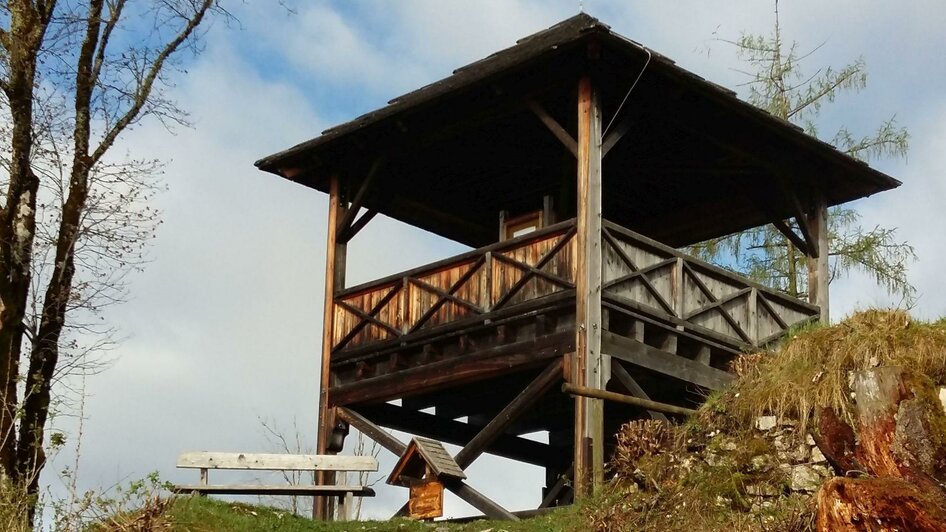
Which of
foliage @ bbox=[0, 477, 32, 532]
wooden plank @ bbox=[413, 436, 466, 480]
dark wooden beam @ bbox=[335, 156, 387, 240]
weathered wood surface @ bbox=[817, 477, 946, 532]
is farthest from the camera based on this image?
dark wooden beam @ bbox=[335, 156, 387, 240]

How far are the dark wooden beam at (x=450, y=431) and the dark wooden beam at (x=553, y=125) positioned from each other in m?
4.50

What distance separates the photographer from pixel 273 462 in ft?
53.9

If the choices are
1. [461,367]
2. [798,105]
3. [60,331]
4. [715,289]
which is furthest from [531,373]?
[798,105]

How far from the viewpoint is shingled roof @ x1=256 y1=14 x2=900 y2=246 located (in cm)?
1719

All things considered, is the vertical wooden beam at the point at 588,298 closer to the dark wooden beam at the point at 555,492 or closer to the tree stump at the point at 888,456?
the dark wooden beam at the point at 555,492

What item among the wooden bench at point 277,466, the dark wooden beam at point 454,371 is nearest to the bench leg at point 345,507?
the wooden bench at point 277,466

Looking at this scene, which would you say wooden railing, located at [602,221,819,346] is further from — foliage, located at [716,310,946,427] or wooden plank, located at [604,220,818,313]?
foliage, located at [716,310,946,427]

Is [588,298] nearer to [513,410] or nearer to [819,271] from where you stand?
[513,410]

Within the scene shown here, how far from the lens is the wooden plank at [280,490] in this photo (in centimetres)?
1591

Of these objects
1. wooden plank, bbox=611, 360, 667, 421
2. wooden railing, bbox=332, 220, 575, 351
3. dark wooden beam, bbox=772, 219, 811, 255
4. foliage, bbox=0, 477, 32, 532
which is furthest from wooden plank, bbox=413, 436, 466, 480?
dark wooden beam, bbox=772, 219, 811, 255

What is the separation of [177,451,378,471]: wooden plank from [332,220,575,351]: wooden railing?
2.24 meters

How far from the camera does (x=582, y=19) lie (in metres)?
16.6

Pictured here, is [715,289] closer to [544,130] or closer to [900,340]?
[544,130]

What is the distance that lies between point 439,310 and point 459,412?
275 centimetres
